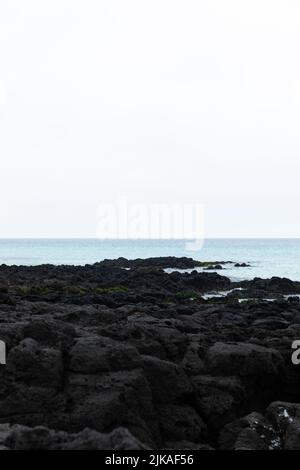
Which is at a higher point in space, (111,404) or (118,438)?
(118,438)

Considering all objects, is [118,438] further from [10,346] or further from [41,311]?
[41,311]

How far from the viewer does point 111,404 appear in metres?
7.82

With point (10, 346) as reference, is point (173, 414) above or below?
below

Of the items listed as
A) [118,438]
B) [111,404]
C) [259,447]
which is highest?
[118,438]

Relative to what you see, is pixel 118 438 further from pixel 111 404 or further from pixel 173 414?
pixel 173 414

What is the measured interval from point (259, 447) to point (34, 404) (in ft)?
11.4
